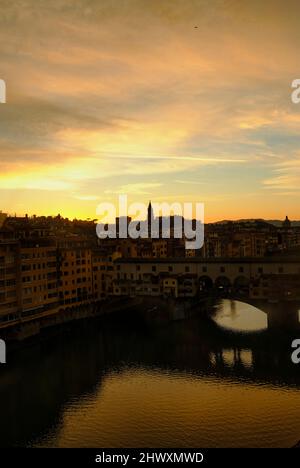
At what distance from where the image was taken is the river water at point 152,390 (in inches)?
350

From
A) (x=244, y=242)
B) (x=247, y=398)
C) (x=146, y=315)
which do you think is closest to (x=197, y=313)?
(x=146, y=315)

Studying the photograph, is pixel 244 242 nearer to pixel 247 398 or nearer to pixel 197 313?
pixel 197 313

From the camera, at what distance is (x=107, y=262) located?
23.2 meters

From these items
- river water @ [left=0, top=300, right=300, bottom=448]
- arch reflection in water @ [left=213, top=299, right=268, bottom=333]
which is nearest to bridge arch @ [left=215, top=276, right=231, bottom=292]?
arch reflection in water @ [left=213, top=299, right=268, bottom=333]

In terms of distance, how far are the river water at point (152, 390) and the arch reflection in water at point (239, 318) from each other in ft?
0.80

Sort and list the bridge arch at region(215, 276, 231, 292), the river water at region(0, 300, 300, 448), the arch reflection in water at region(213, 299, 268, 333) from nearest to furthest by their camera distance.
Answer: the river water at region(0, 300, 300, 448)
the arch reflection in water at region(213, 299, 268, 333)
the bridge arch at region(215, 276, 231, 292)

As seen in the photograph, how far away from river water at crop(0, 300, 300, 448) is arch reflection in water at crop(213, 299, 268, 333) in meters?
0.25

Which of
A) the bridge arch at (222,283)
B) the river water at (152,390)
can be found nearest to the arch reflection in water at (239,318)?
the river water at (152,390)

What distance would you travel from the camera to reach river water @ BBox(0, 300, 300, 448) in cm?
889

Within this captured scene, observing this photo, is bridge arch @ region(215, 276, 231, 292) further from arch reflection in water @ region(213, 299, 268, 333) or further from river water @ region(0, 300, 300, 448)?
river water @ region(0, 300, 300, 448)

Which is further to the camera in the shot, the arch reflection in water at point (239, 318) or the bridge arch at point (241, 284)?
the bridge arch at point (241, 284)

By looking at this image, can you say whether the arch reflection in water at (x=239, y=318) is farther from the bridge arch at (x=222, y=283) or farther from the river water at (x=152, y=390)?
the bridge arch at (x=222, y=283)

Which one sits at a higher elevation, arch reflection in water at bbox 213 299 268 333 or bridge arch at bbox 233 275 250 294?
bridge arch at bbox 233 275 250 294

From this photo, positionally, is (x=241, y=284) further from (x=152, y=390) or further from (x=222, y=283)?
(x=152, y=390)
